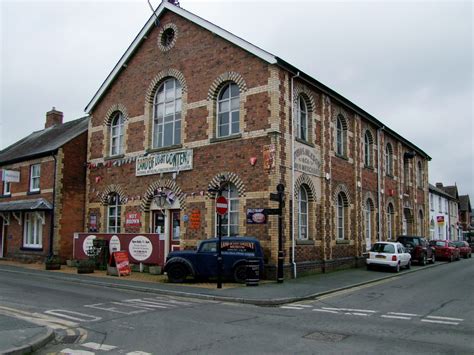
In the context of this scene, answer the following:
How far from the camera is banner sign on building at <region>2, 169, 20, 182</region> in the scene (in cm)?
2527

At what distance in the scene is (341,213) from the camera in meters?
22.2

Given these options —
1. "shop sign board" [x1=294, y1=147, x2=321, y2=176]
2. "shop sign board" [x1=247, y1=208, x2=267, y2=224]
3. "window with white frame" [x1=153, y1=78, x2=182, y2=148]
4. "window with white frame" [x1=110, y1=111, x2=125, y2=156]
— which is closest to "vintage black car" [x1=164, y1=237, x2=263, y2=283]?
"shop sign board" [x1=247, y1=208, x2=267, y2=224]

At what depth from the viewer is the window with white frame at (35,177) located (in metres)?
24.6

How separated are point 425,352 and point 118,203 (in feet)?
59.6

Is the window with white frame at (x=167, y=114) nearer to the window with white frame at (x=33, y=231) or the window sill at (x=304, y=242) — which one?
the window sill at (x=304, y=242)

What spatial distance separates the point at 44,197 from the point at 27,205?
3.14ft

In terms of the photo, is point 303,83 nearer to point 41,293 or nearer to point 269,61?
point 269,61

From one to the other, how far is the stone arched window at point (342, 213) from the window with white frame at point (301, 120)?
4.22 m

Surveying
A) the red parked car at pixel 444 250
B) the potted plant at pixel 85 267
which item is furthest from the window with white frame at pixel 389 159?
the potted plant at pixel 85 267

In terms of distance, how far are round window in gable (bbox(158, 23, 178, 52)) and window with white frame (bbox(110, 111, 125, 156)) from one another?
4.39m

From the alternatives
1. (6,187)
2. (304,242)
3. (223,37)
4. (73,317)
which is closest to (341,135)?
(304,242)

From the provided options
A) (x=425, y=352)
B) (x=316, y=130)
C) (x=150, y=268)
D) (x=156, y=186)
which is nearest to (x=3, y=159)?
(x=156, y=186)

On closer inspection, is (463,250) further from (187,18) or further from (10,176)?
(10,176)

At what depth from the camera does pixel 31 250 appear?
24.0m
